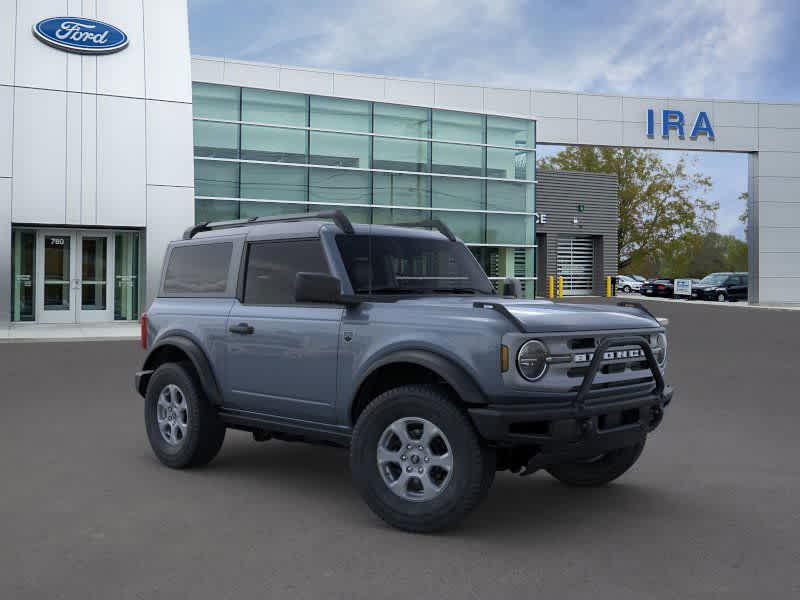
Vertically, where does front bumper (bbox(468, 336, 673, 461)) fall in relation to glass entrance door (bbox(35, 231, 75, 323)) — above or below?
below

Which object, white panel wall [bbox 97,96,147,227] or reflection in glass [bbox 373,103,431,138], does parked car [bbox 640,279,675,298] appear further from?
white panel wall [bbox 97,96,147,227]

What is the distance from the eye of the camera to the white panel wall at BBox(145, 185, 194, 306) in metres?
25.6

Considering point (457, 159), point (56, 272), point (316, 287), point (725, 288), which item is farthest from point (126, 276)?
point (725, 288)

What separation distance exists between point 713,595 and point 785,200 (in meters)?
45.3

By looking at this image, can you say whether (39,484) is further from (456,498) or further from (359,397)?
(456,498)

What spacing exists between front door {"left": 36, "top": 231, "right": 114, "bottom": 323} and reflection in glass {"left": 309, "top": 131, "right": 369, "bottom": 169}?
26.5ft

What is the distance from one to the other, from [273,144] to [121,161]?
619 cm

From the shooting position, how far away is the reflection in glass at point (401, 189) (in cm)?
3142

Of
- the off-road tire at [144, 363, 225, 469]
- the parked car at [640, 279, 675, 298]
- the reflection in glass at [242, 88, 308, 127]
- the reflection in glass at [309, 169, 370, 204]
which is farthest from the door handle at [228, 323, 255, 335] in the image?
the parked car at [640, 279, 675, 298]

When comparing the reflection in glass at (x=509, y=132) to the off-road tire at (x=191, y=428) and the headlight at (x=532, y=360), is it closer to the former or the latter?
the off-road tire at (x=191, y=428)

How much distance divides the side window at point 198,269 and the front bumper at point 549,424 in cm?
283

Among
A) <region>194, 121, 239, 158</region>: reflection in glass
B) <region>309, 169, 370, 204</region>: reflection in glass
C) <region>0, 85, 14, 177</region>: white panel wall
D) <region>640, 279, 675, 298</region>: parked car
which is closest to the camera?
<region>0, 85, 14, 177</region>: white panel wall

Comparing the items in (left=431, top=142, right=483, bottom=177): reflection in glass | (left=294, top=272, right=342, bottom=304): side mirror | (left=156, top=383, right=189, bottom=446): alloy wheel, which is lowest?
(left=156, top=383, right=189, bottom=446): alloy wheel

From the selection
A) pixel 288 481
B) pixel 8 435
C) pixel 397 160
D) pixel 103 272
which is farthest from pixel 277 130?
pixel 288 481
